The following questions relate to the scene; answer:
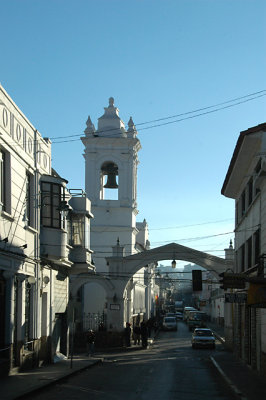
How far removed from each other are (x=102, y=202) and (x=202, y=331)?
14.3 m

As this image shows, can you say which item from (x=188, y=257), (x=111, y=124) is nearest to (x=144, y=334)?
(x=188, y=257)

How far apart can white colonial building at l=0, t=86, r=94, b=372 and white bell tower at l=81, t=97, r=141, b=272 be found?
70.1 ft

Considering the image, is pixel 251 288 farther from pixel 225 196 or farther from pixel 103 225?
pixel 103 225

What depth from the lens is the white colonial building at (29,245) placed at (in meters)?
20.8

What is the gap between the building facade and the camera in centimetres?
2105

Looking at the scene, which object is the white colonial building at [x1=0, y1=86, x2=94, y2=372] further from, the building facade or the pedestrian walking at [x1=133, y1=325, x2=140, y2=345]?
the pedestrian walking at [x1=133, y1=325, x2=140, y2=345]

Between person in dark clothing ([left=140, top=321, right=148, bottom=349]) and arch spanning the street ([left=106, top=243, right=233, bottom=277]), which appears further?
arch spanning the street ([left=106, top=243, right=233, bottom=277])

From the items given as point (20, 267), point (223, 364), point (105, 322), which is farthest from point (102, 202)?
point (20, 267)

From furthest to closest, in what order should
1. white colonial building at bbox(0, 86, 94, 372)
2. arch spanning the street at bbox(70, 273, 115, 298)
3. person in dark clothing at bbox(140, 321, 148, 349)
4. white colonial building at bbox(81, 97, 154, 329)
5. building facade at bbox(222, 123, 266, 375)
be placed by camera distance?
white colonial building at bbox(81, 97, 154, 329) → arch spanning the street at bbox(70, 273, 115, 298) → person in dark clothing at bbox(140, 321, 148, 349) → building facade at bbox(222, 123, 266, 375) → white colonial building at bbox(0, 86, 94, 372)

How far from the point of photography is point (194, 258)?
45.4 metres

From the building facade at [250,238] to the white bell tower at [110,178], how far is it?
61.2ft

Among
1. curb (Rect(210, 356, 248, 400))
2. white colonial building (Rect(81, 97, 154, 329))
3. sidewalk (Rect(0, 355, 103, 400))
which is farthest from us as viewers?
white colonial building (Rect(81, 97, 154, 329))

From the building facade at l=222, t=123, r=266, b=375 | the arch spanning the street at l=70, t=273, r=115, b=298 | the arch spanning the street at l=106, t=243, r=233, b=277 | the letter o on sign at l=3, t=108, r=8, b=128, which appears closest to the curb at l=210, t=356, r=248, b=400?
the building facade at l=222, t=123, r=266, b=375

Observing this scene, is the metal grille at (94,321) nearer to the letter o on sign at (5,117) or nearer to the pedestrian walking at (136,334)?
the pedestrian walking at (136,334)
